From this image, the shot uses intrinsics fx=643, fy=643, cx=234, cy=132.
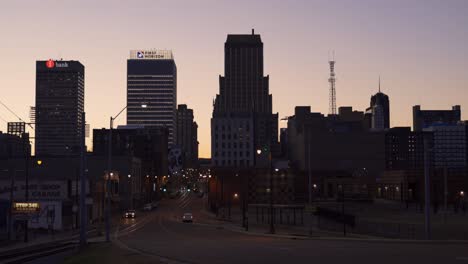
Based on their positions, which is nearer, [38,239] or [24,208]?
[24,208]

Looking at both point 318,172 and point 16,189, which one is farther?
point 318,172

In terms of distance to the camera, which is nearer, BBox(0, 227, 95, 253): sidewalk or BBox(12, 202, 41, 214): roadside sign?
BBox(0, 227, 95, 253): sidewalk

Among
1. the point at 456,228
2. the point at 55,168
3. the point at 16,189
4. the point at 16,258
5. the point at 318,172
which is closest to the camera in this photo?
the point at 16,258

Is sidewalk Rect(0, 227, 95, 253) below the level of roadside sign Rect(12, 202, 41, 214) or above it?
below

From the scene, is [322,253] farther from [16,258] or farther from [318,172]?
[318,172]

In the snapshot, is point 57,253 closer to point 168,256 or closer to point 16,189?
point 168,256

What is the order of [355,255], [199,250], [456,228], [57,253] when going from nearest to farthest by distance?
[355,255] → [199,250] → [57,253] → [456,228]

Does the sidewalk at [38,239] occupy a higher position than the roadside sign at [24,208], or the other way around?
the roadside sign at [24,208]

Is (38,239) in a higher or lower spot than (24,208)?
lower

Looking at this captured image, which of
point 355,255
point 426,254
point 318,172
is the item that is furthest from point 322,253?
point 318,172

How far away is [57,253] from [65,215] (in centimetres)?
3736

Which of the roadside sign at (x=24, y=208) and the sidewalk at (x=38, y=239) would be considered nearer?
the sidewalk at (x=38, y=239)

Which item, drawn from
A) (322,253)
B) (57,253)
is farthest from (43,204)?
(322,253)

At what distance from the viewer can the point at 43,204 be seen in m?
82.9
